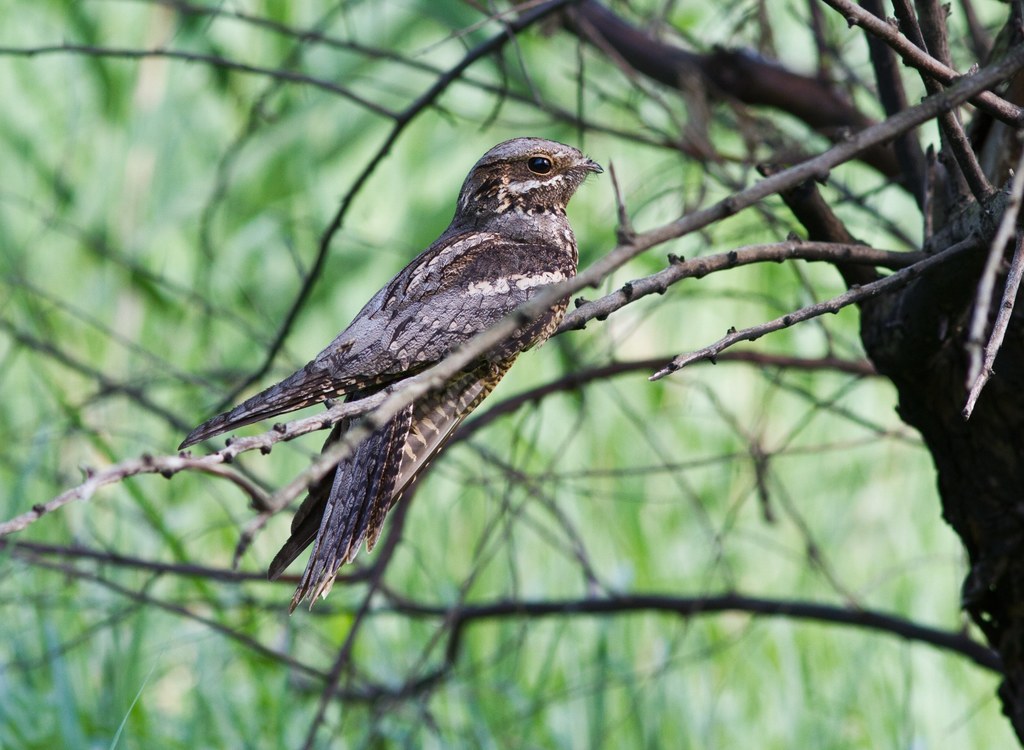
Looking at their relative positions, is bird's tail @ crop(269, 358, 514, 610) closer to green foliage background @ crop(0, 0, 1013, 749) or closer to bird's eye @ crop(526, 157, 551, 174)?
green foliage background @ crop(0, 0, 1013, 749)

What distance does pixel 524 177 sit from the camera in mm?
2711

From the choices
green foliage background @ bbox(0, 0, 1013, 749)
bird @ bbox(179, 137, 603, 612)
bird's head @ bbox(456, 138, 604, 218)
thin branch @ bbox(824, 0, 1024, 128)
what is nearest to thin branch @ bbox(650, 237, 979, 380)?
thin branch @ bbox(824, 0, 1024, 128)

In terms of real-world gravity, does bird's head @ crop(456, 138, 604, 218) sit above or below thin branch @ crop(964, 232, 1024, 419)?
above

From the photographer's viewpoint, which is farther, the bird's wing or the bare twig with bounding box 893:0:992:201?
the bird's wing

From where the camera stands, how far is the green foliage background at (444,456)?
3336 millimetres

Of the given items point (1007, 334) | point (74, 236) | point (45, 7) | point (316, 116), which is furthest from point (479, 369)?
point (45, 7)

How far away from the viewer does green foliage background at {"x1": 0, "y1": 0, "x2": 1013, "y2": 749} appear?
3.34 metres

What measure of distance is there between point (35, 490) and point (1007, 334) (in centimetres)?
360

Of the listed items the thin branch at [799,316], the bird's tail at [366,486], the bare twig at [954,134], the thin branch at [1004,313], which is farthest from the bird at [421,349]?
the thin branch at [1004,313]

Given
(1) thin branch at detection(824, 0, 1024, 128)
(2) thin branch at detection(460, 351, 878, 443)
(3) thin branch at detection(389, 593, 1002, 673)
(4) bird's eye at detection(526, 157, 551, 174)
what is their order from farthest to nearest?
1. (2) thin branch at detection(460, 351, 878, 443)
2. (3) thin branch at detection(389, 593, 1002, 673)
3. (4) bird's eye at detection(526, 157, 551, 174)
4. (1) thin branch at detection(824, 0, 1024, 128)

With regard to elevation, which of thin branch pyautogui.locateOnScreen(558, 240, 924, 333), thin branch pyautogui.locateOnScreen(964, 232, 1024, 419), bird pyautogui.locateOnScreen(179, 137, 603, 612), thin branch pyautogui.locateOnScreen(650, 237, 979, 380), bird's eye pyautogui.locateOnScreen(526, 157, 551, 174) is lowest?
thin branch pyautogui.locateOnScreen(964, 232, 1024, 419)

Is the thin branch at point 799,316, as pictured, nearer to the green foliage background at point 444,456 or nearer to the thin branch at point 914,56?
the thin branch at point 914,56

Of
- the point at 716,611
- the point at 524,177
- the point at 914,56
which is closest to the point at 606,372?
the point at 524,177

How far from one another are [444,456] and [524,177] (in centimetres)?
95
